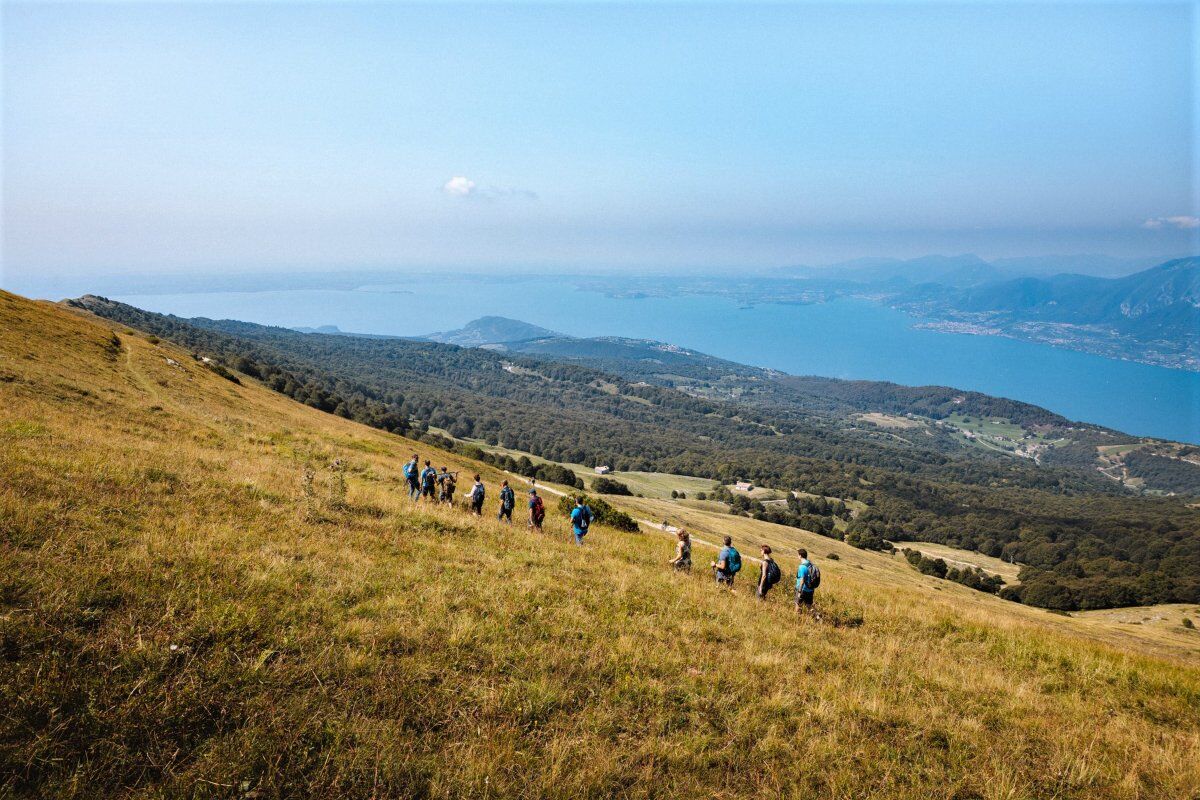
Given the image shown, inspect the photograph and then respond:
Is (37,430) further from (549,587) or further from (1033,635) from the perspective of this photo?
(1033,635)

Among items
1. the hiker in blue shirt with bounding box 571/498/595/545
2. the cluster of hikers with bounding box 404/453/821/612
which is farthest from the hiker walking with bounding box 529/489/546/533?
the hiker in blue shirt with bounding box 571/498/595/545

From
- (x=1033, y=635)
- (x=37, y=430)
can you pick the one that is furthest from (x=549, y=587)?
(x=37, y=430)

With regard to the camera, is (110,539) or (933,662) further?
(933,662)

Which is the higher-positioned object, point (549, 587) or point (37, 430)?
point (37, 430)

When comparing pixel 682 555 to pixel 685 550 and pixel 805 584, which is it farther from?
pixel 805 584

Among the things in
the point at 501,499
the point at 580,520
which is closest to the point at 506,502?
the point at 501,499

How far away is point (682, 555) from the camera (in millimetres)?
15594

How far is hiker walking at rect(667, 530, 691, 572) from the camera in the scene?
1553 centimetres

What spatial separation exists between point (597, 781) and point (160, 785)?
375 centimetres

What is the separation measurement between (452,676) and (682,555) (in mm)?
10122

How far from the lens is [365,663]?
6.31 m

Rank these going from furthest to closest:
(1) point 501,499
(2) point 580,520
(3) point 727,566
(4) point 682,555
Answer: (1) point 501,499, (2) point 580,520, (4) point 682,555, (3) point 727,566

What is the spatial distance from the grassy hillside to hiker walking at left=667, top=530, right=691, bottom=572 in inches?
82.7

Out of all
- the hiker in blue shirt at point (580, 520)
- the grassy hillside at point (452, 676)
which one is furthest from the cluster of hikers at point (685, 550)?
the grassy hillside at point (452, 676)
